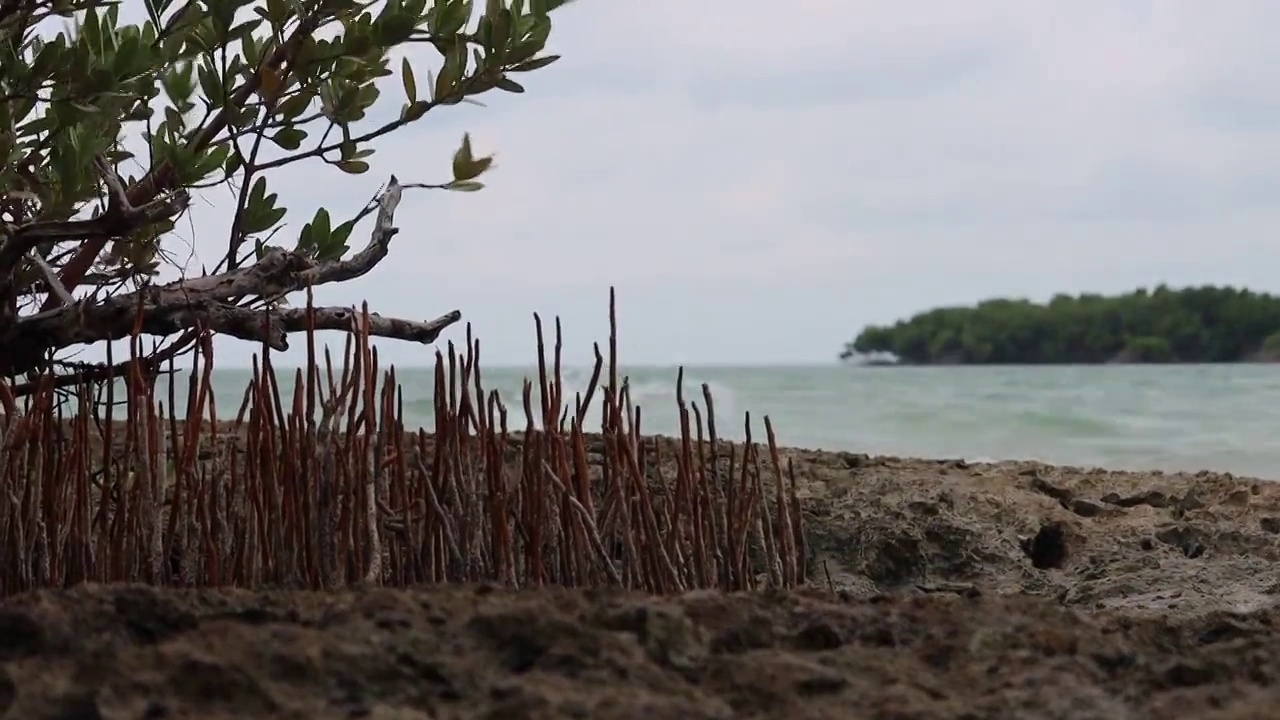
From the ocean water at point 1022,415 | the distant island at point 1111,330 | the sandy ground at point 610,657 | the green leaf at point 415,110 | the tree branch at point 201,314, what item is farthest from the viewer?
the distant island at point 1111,330

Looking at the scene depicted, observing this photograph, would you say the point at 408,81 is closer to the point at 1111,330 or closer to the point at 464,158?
the point at 464,158

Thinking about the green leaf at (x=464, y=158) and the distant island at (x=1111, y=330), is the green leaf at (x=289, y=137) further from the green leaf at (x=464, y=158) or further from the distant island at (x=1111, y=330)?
the distant island at (x=1111, y=330)

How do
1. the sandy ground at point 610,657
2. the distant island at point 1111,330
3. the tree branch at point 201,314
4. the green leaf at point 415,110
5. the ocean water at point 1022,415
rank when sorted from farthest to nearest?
the distant island at point 1111,330 < the ocean water at point 1022,415 < the green leaf at point 415,110 < the tree branch at point 201,314 < the sandy ground at point 610,657

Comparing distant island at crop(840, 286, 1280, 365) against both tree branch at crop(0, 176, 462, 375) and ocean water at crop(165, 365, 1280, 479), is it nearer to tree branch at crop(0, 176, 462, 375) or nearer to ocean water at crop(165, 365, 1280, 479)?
ocean water at crop(165, 365, 1280, 479)

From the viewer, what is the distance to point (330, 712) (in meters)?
1.39

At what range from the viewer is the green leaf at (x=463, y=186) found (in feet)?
8.97

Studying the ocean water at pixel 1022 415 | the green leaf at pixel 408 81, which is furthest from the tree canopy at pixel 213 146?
the ocean water at pixel 1022 415

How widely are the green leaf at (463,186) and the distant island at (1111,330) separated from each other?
2253 cm

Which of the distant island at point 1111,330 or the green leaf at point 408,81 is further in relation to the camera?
the distant island at point 1111,330

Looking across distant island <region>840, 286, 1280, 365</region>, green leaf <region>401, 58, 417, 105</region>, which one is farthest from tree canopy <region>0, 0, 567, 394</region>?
distant island <region>840, 286, 1280, 365</region>

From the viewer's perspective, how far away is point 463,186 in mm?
2738

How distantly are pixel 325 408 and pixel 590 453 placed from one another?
2.04 meters

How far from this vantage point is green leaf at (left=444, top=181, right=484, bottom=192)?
2734 millimetres

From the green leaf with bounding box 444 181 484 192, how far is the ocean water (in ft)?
8.82
